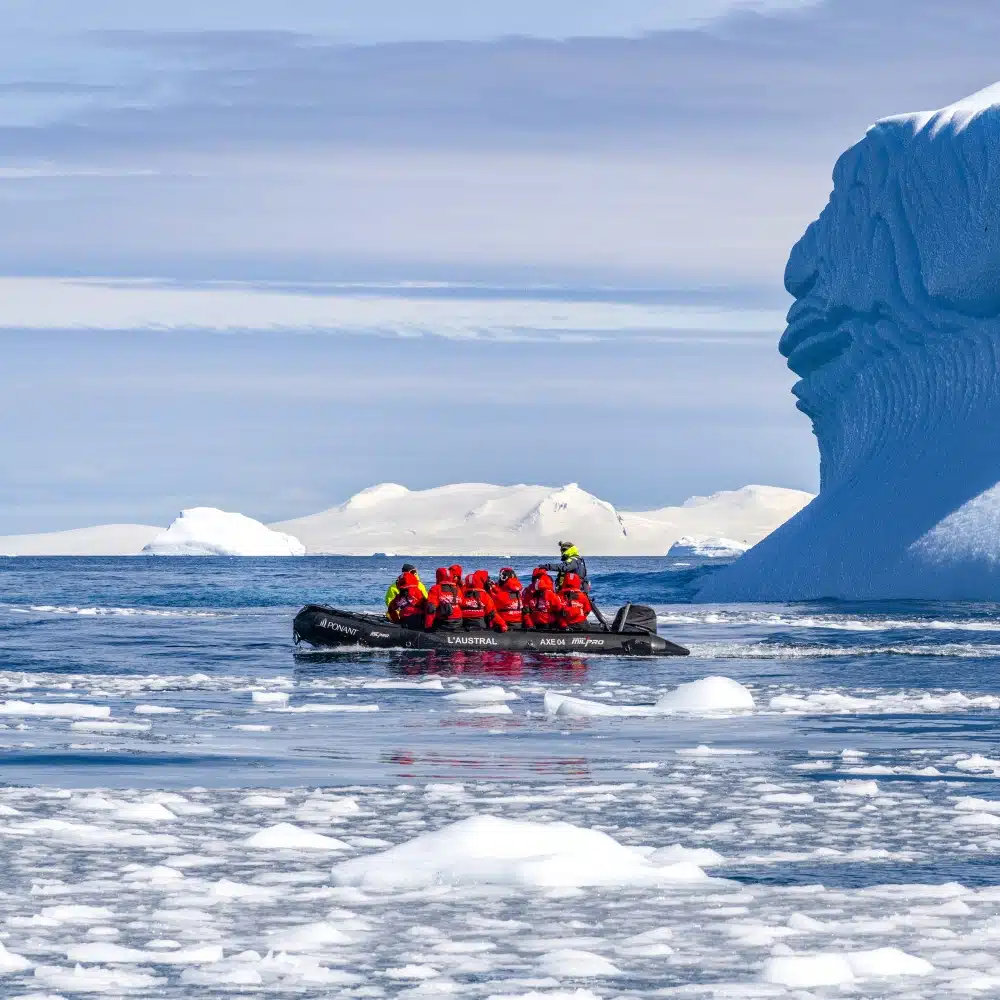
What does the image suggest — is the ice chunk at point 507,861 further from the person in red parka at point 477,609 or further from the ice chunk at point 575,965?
the person in red parka at point 477,609

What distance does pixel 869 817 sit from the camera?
9047 mm

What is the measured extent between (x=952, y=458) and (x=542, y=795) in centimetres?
2937

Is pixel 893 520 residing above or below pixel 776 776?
above

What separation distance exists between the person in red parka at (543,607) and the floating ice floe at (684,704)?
Result: 8.14 m

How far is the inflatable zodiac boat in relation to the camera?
2378 cm

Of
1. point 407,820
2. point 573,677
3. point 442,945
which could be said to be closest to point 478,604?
point 573,677

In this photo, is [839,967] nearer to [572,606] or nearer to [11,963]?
[11,963]

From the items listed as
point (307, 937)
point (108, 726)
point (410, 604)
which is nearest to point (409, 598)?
point (410, 604)

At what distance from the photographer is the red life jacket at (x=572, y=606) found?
2423 centimetres

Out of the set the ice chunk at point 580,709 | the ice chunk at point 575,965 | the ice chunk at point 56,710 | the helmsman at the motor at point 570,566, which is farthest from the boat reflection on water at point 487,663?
the ice chunk at point 575,965

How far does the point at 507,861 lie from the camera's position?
749cm

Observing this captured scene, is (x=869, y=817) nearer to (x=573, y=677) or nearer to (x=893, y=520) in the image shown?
(x=573, y=677)

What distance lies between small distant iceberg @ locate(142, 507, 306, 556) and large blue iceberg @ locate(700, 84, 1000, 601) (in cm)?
13396

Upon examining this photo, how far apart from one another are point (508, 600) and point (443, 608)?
3.51ft
